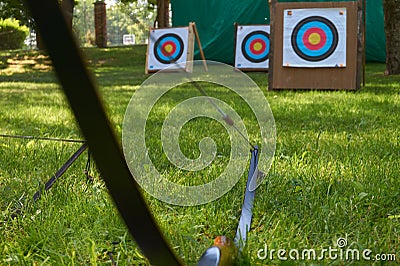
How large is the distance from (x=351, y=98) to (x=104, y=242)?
2.49 m

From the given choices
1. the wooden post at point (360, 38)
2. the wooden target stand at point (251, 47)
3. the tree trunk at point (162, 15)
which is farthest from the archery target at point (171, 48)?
the tree trunk at point (162, 15)

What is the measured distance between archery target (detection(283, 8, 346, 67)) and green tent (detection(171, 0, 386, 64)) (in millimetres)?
3109

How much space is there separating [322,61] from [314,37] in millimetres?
194

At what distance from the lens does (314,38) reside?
12.7 ft

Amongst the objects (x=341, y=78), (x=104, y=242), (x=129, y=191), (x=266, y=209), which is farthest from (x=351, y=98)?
(x=129, y=191)

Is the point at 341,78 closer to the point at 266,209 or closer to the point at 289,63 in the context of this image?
the point at 289,63

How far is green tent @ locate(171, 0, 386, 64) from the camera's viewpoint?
269 inches

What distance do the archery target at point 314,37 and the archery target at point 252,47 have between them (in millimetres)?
2367

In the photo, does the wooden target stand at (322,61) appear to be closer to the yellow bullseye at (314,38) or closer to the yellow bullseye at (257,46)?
the yellow bullseye at (314,38)

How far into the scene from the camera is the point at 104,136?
29cm

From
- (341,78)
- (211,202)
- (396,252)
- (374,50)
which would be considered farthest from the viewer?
(374,50)

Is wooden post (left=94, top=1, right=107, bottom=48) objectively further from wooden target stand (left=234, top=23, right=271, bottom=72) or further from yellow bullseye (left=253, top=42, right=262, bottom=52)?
yellow bullseye (left=253, top=42, right=262, bottom=52)

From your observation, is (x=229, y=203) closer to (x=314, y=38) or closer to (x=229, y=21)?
(x=314, y=38)

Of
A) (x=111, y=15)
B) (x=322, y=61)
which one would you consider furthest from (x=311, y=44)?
(x=111, y=15)
